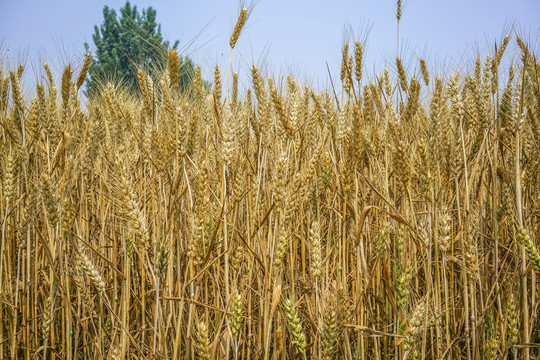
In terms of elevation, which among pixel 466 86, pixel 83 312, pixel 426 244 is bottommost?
pixel 83 312

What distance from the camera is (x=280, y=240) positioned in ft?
4.47

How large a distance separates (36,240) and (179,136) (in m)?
0.98

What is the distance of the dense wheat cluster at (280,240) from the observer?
1440mm

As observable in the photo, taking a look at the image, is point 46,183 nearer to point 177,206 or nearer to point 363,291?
point 177,206

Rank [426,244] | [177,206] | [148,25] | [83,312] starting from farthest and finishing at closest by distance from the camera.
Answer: [148,25], [83,312], [177,206], [426,244]

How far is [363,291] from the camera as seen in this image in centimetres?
152

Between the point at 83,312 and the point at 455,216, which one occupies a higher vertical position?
the point at 455,216

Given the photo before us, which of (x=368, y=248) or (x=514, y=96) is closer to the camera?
(x=514, y=96)

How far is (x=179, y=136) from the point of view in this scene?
4.91 ft

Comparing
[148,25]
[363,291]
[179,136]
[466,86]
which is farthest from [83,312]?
[148,25]

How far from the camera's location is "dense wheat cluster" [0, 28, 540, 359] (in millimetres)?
1440

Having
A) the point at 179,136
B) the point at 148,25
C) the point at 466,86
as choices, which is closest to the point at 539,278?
the point at 466,86

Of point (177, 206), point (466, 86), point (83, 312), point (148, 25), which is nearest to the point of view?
point (177, 206)

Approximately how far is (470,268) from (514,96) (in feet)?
2.42
